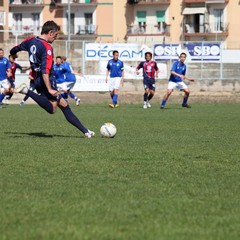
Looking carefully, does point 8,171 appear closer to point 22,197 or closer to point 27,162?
point 27,162

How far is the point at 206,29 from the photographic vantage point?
77.7m

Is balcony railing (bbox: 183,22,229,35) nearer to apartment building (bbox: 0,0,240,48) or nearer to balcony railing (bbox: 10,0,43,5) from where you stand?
apartment building (bbox: 0,0,240,48)

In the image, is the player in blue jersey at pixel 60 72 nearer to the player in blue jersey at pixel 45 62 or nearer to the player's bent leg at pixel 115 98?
the player's bent leg at pixel 115 98

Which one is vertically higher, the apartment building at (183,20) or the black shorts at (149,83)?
the apartment building at (183,20)

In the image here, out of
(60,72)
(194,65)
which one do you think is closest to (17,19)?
(194,65)

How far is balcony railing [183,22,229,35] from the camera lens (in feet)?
252

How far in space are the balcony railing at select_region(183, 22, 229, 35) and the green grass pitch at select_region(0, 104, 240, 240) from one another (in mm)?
62884

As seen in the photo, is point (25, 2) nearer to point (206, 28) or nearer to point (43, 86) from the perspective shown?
point (206, 28)

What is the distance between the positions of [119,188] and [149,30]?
233 feet

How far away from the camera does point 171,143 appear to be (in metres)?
13.7

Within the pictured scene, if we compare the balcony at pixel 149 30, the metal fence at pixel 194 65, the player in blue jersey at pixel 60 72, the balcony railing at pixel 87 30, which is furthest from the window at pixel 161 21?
the player in blue jersey at pixel 60 72

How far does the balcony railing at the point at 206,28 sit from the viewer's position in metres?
76.9

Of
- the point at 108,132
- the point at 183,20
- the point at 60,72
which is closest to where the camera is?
the point at 108,132

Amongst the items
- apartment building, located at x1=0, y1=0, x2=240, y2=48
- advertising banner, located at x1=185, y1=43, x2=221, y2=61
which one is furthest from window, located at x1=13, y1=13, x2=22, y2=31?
advertising banner, located at x1=185, y1=43, x2=221, y2=61
